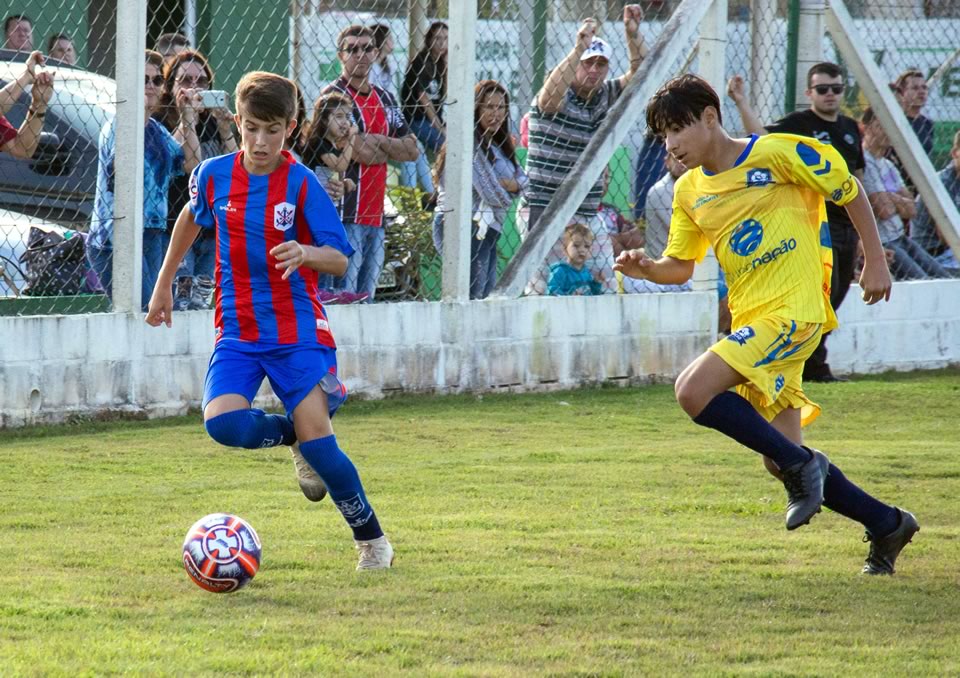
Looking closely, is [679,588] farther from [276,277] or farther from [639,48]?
[639,48]

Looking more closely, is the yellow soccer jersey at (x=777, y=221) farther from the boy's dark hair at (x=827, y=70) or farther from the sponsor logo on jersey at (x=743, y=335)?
the boy's dark hair at (x=827, y=70)

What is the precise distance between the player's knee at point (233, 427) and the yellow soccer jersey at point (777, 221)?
184 centimetres

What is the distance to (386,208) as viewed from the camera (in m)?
10.8

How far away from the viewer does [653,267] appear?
6.02m

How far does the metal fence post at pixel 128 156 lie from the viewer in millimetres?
9320

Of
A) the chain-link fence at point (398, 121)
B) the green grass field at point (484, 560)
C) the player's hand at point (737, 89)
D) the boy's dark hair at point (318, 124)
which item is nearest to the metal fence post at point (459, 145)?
the chain-link fence at point (398, 121)

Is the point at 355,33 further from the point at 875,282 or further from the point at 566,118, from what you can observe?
the point at 875,282

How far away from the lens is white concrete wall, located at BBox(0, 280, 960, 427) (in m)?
9.12

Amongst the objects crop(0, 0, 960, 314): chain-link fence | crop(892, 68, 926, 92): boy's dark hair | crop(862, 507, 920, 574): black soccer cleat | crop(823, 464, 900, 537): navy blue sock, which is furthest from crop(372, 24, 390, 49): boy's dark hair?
crop(862, 507, 920, 574): black soccer cleat

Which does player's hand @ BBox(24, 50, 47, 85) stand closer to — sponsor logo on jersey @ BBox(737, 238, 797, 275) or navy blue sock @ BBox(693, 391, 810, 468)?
sponsor logo on jersey @ BBox(737, 238, 797, 275)

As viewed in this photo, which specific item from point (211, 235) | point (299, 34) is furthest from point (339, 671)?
point (299, 34)

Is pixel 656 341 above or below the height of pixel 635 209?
below

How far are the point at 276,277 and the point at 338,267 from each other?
323mm

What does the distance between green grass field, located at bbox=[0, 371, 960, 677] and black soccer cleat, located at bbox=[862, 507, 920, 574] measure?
0.09 metres
